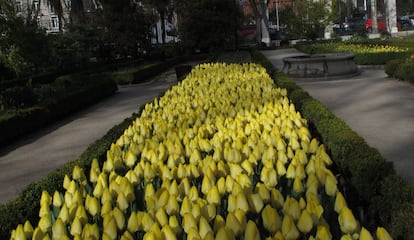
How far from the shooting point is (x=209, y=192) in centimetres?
249

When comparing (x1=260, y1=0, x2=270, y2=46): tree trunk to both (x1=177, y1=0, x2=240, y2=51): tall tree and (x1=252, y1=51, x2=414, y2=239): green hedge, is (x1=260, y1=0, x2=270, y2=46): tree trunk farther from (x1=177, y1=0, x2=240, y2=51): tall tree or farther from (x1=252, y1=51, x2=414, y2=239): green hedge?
(x1=252, y1=51, x2=414, y2=239): green hedge

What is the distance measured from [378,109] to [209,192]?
8857 millimetres

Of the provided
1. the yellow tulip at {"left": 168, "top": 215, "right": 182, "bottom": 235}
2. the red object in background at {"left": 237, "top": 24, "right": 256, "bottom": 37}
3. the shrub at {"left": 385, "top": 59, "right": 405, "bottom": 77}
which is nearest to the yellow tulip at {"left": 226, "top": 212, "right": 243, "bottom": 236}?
the yellow tulip at {"left": 168, "top": 215, "right": 182, "bottom": 235}

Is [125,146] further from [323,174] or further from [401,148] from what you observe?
[401,148]

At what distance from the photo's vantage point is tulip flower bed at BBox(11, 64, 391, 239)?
219cm

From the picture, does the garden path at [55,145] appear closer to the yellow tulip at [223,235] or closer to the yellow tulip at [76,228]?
the yellow tulip at [76,228]

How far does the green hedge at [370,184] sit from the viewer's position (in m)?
3.17

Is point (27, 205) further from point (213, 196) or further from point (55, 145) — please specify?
point (55, 145)

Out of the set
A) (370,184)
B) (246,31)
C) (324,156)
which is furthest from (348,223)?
(246,31)

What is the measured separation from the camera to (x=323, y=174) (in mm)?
2844

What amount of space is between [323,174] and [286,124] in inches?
48.3

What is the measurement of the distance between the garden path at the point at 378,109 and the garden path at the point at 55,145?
15.7 ft

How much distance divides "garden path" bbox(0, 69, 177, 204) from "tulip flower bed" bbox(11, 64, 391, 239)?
3.71m

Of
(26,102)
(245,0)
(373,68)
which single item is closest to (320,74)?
(373,68)
